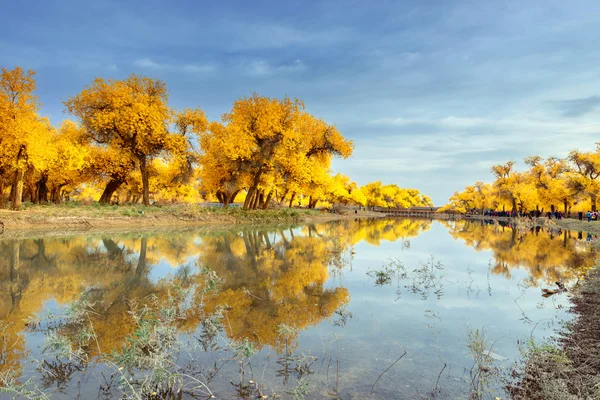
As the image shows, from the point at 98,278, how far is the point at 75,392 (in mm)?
6559

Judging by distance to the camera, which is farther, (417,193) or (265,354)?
(417,193)

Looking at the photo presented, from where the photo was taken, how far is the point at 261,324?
20.6 ft

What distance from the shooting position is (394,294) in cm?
905

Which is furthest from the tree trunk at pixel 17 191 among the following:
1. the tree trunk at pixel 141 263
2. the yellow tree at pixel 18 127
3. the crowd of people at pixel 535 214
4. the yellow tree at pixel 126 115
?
the crowd of people at pixel 535 214

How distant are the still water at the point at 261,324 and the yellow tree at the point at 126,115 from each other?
19888 mm

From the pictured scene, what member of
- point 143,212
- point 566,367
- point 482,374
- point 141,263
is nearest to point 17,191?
point 143,212

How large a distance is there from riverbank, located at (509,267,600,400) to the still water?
31 cm

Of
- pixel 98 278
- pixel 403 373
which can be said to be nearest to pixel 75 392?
pixel 403 373

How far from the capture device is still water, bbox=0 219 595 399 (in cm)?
427

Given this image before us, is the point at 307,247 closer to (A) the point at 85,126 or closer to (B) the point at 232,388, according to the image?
(B) the point at 232,388

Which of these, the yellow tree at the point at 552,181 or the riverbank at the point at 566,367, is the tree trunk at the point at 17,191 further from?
the yellow tree at the point at 552,181

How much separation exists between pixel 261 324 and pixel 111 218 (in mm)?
25310

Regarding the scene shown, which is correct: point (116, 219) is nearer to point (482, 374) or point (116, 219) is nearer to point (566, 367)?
point (482, 374)

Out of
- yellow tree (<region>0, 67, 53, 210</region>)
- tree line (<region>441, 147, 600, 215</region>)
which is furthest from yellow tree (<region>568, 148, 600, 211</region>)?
yellow tree (<region>0, 67, 53, 210</region>)
